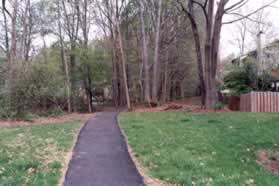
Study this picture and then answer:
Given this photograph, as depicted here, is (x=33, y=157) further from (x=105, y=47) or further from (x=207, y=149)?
(x=105, y=47)

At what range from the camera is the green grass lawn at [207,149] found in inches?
166

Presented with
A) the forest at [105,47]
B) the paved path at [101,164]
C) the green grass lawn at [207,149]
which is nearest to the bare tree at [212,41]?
the forest at [105,47]

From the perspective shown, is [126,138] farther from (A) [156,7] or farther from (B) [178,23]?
(B) [178,23]

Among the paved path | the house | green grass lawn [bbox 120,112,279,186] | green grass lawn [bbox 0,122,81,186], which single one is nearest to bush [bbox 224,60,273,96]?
→ the house

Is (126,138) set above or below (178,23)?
below

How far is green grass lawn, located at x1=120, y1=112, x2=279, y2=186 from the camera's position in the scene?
4.23 meters

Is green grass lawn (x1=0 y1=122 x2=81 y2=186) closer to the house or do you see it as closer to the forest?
the forest

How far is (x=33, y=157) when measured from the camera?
5301 millimetres

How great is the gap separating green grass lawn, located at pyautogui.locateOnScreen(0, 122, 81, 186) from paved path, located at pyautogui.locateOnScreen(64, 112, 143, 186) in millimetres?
277

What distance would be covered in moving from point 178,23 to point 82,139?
15.5m

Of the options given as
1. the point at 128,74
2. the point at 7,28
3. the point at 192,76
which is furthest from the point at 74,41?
the point at 192,76

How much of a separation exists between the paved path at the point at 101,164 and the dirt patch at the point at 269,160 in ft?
8.28

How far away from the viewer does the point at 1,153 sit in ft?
18.3

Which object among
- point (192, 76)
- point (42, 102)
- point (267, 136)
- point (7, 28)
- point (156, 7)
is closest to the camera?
point (267, 136)
